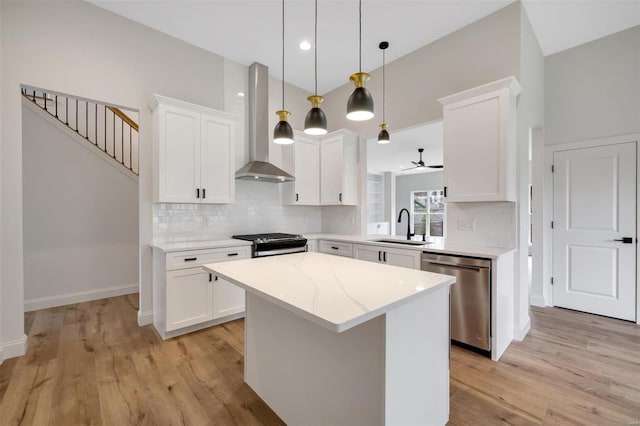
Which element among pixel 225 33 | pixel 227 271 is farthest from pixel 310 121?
pixel 225 33

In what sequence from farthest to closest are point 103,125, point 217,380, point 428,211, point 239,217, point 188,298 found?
point 428,211, point 103,125, point 239,217, point 188,298, point 217,380

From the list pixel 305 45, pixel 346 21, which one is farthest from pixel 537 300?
pixel 305 45

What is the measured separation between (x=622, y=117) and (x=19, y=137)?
6085 mm

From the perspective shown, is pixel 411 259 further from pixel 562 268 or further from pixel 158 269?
pixel 158 269

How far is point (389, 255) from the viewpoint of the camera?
125 inches

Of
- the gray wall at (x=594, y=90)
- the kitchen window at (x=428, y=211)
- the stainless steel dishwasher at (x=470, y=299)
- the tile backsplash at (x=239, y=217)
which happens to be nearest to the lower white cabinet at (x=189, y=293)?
the tile backsplash at (x=239, y=217)

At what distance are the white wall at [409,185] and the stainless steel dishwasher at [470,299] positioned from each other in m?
7.98

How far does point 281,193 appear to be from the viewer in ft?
14.3

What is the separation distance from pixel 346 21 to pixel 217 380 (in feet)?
11.9

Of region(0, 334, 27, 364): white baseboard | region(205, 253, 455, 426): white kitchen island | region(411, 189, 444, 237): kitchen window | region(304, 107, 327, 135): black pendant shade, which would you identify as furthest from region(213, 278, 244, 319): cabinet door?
region(411, 189, 444, 237): kitchen window

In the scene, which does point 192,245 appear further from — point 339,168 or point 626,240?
point 626,240

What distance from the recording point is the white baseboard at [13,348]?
2.38 meters

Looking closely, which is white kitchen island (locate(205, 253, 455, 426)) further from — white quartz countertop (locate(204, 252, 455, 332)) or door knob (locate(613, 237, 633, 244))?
door knob (locate(613, 237, 633, 244))

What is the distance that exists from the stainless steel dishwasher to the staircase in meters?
4.64
